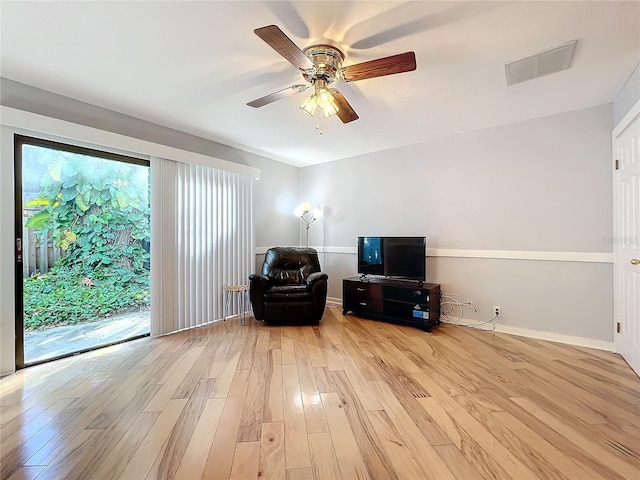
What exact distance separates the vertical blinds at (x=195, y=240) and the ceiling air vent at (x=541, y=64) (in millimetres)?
3439

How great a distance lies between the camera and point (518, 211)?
3.42 metres

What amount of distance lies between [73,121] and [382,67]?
2932 millimetres

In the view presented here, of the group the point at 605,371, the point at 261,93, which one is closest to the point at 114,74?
the point at 261,93

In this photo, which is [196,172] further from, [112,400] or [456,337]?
[456,337]

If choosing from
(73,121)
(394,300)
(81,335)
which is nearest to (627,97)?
(394,300)

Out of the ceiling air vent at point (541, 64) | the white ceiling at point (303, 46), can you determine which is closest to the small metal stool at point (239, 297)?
the white ceiling at point (303, 46)

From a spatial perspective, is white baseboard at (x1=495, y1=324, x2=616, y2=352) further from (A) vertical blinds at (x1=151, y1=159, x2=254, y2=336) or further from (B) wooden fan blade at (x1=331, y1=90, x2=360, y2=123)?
(A) vertical blinds at (x1=151, y1=159, x2=254, y2=336)

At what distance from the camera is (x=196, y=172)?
150 inches

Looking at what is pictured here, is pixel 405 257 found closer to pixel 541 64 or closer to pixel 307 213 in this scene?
pixel 307 213

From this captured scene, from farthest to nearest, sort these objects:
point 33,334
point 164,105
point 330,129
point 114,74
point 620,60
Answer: point 330,129 → point 164,105 → point 33,334 → point 114,74 → point 620,60

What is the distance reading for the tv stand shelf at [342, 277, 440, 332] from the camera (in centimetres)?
358

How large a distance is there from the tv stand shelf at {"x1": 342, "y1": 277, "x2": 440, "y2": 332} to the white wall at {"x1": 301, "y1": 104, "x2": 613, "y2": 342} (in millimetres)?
490

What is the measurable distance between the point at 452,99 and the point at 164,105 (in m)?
2.86

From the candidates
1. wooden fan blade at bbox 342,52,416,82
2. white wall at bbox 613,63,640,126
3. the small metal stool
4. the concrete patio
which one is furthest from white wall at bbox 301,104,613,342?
the concrete patio
